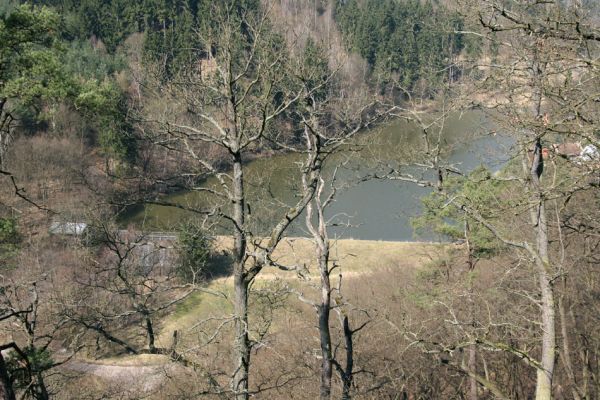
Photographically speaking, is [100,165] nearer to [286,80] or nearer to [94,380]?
[94,380]

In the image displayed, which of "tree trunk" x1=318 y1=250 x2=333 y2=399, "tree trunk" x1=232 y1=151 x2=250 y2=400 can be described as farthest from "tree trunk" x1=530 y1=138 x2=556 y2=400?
"tree trunk" x1=232 y1=151 x2=250 y2=400

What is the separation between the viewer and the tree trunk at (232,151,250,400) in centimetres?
591

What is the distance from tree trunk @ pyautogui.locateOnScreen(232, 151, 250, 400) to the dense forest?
0.02 m

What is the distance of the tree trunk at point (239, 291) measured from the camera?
5.91 m

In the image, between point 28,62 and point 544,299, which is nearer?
point 544,299

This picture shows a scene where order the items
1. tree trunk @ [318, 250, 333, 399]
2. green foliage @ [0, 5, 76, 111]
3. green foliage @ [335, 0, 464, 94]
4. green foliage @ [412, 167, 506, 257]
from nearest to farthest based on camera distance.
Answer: green foliage @ [0, 5, 76, 111] < tree trunk @ [318, 250, 333, 399] < green foliage @ [412, 167, 506, 257] < green foliage @ [335, 0, 464, 94]

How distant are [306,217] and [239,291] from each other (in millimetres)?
2745

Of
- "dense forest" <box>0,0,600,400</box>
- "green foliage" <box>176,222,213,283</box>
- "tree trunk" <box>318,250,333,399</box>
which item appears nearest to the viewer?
"dense forest" <box>0,0,600,400</box>

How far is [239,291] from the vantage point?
19.8 feet

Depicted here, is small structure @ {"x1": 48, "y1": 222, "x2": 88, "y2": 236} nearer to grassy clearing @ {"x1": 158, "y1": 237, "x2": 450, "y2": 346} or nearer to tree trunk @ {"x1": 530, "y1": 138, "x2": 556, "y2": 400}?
grassy clearing @ {"x1": 158, "y1": 237, "x2": 450, "y2": 346}

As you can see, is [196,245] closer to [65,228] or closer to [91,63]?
[65,228]

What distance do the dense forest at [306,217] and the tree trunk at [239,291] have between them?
24mm

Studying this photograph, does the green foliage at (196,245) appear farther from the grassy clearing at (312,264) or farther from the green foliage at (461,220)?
the grassy clearing at (312,264)

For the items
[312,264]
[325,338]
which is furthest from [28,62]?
[312,264]
